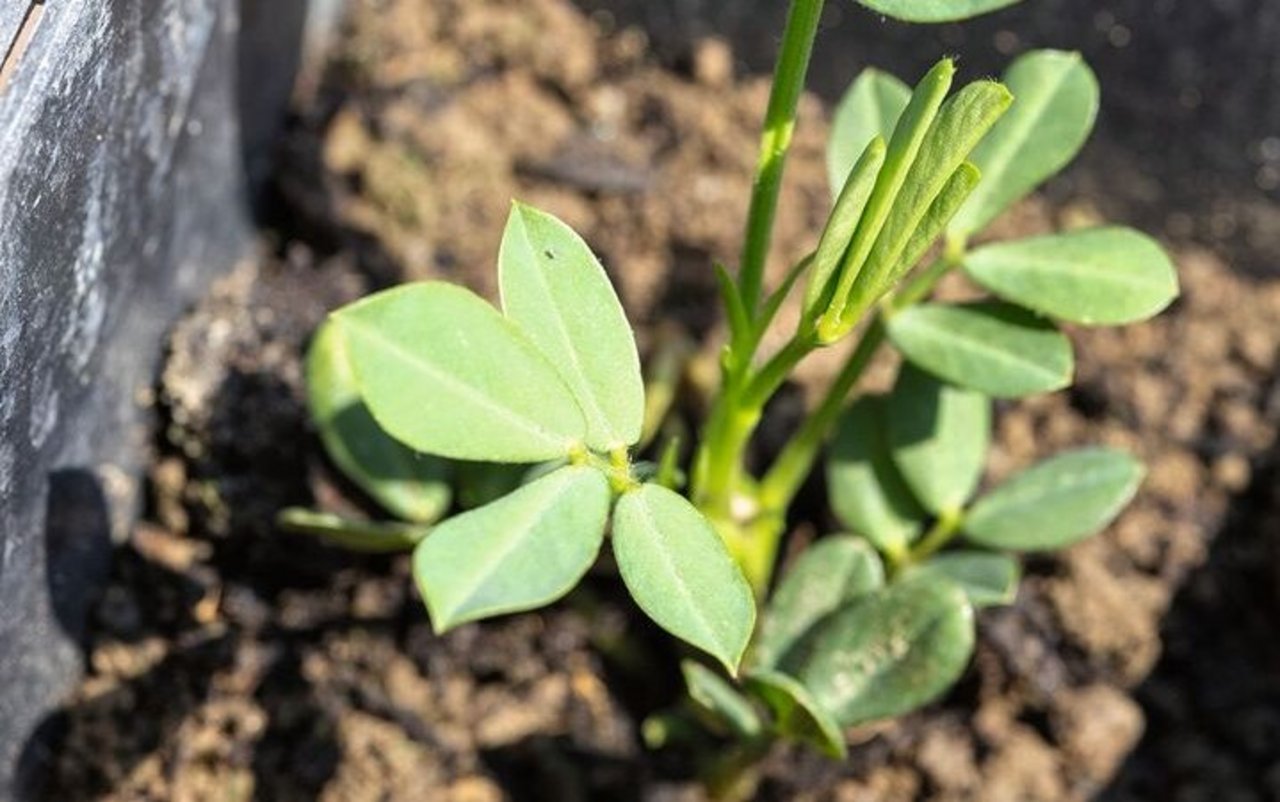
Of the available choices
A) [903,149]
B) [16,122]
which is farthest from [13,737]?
[903,149]

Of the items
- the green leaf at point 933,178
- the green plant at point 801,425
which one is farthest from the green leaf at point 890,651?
the green leaf at point 933,178

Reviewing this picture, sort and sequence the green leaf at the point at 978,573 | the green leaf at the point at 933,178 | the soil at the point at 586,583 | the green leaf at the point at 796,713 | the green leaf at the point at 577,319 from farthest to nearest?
1. the soil at the point at 586,583
2. the green leaf at the point at 978,573
3. the green leaf at the point at 796,713
4. the green leaf at the point at 577,319
5. the green leaf at the point at 933,178

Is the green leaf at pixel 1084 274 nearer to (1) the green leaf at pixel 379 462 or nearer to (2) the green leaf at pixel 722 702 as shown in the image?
(2) the green leaf at pixel 722 702

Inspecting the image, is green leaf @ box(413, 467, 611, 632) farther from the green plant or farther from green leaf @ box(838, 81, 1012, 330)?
green leaf @ box(838, 81, 1012, 330)

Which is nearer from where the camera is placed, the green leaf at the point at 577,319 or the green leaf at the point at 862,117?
the green leaf at the point at 577,319

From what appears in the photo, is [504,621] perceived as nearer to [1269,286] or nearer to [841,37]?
[841,37]

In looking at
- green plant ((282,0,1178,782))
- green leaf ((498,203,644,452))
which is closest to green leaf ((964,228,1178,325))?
green plant ((282,0,1178,782))

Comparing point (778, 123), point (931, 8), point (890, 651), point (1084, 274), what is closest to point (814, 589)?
point (890, 651)
